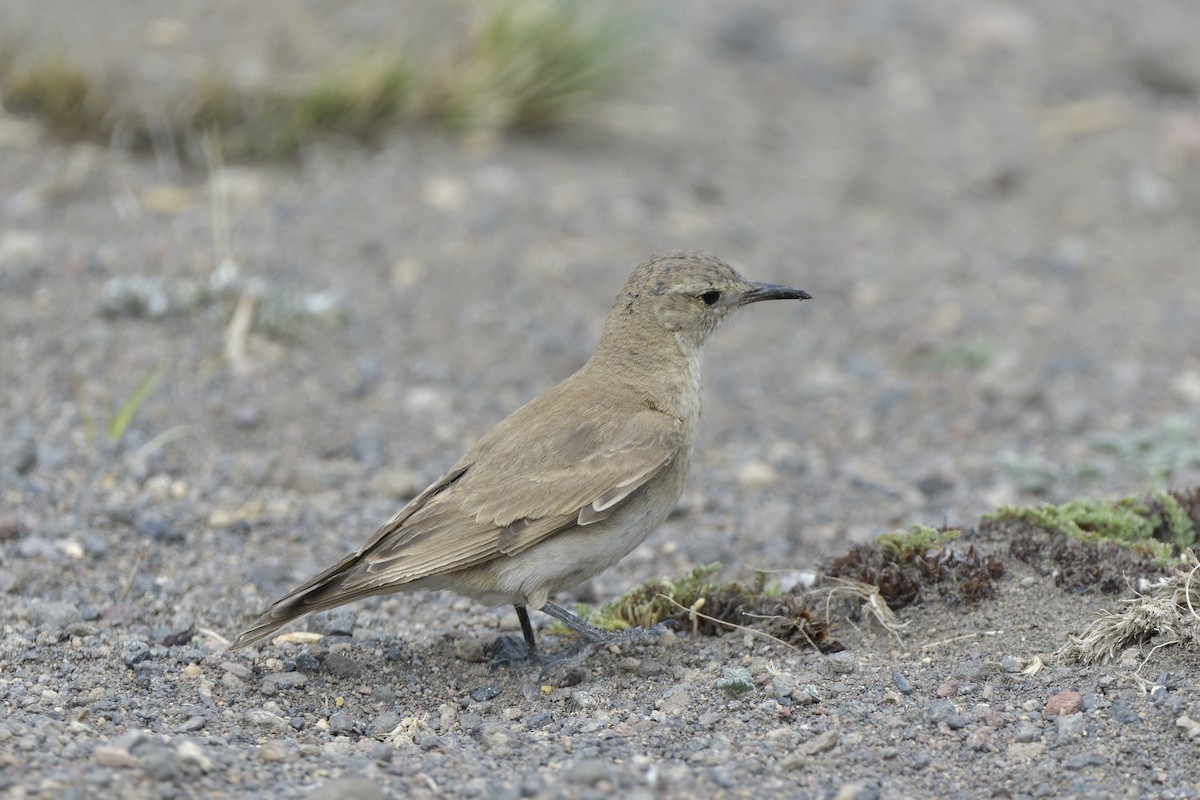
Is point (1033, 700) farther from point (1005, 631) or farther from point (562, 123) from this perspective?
point (562, 123)

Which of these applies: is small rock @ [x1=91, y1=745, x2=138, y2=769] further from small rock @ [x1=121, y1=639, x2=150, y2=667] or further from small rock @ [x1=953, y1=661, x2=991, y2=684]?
small rock @ [x1=953, y1=661, x2=991, y2=684]

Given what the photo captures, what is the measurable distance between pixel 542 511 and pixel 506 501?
6.5 inches

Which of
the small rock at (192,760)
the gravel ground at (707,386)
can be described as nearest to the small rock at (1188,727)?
the gravel ground at (707,386)

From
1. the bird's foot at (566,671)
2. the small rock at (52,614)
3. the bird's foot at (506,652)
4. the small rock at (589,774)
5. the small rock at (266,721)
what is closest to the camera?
the small rock at (589,774)

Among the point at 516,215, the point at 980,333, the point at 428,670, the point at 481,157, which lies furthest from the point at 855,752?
the point at 481,157

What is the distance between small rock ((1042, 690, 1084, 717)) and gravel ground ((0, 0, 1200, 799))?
0.02 metres

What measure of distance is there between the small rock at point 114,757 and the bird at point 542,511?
3.62ft

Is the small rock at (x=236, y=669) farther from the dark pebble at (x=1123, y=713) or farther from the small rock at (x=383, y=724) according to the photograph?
the dark pebble at (x=1123, y=713)

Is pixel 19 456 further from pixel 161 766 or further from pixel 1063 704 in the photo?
pixel 1063 704

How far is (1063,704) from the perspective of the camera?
5.64 metres

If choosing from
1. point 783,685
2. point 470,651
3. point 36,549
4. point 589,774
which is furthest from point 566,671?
point 36,549

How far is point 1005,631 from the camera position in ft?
20.9

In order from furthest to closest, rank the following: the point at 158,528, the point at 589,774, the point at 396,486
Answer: the point at 396,486 → the point at 158,528 → the point at 589,774

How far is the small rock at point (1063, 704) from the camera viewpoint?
18.4 feet
